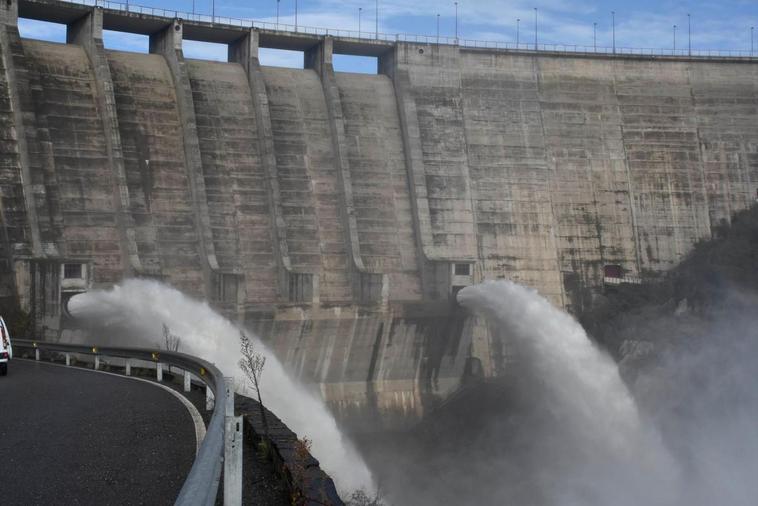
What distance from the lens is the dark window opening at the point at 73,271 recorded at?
3931 centimetres

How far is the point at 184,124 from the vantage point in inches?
1833

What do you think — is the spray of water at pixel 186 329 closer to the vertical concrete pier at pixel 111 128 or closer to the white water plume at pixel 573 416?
the vertical concrete pier at pixel 111 128

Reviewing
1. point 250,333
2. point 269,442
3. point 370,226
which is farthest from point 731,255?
point 269,442

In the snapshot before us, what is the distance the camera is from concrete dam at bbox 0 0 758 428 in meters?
43.3

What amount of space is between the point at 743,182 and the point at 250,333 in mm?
30210

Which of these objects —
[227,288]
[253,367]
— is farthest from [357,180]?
[253,367]

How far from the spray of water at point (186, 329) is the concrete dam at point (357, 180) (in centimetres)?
127

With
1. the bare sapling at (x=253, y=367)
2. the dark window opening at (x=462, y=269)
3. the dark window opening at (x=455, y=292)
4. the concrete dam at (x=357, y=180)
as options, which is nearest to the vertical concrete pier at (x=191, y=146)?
the concrete dam at (x=357, y=180)

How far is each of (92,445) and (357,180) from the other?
39415 mm

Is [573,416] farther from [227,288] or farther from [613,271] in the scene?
[227,288]

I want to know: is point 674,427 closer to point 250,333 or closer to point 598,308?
point 598,308

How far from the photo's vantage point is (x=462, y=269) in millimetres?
47781

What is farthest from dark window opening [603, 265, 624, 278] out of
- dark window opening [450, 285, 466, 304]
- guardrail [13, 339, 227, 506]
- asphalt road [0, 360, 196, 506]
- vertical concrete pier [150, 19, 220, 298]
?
asphalt road [0, 360, 196, 506]

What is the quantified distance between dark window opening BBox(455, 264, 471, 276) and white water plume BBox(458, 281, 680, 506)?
2.42 feet
